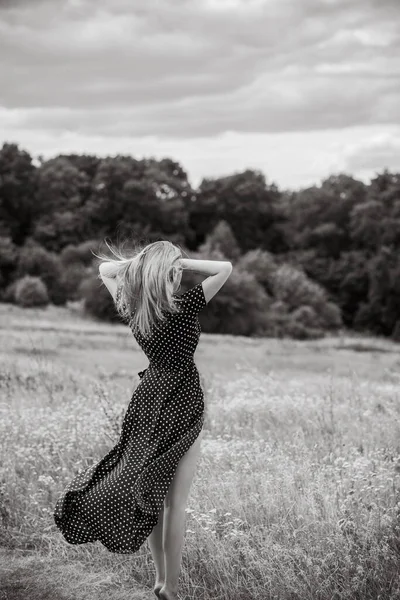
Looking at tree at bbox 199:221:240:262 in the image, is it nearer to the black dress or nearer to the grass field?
the grass field

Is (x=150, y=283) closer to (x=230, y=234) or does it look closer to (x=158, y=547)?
(x=158, y=547)

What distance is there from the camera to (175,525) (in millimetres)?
4008

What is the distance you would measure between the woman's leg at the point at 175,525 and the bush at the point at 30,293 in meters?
51.3

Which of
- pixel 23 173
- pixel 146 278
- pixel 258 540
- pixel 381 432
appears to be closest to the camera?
pixel 146 278

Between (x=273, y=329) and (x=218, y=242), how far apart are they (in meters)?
13.5

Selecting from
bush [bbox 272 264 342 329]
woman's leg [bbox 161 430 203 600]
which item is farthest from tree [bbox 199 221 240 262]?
woman's leg [bbox 161 430 203 600]

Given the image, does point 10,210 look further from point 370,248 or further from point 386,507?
point 386,507

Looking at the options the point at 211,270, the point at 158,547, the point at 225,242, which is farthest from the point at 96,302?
the point at 211,270

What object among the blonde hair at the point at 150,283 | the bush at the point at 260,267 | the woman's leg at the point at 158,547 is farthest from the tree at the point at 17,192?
the woman's leg at the point at 158,547

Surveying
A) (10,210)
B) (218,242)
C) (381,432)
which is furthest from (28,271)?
(381,432)

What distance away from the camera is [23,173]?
71125 millimetres

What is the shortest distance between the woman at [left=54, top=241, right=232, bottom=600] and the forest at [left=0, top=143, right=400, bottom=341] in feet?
160

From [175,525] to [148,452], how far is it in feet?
1.44

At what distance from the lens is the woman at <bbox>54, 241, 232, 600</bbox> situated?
3.96 meters
